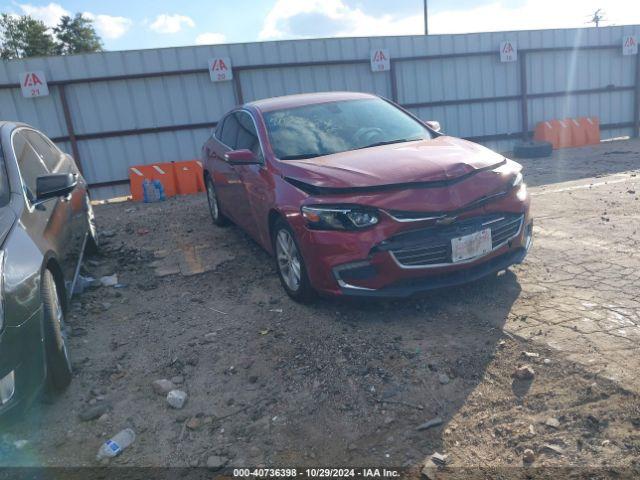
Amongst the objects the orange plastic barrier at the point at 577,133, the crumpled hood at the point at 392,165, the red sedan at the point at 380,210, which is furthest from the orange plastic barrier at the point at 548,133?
the crumpled hood at the point at 392,165

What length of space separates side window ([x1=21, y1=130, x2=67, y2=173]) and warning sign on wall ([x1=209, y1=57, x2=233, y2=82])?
5.99 meters

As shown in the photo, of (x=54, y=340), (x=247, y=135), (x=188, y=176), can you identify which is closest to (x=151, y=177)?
(x=188, y=176)

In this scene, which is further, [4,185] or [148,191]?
[148,191]

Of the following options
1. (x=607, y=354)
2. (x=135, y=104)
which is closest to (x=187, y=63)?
(x=135, y=104)

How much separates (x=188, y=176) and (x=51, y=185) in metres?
7.14

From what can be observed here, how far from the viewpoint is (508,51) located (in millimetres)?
13492

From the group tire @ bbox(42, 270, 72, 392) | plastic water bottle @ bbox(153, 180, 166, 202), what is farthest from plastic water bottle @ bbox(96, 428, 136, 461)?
plastic water bottle @ bbox(153, 180, 166, 202)

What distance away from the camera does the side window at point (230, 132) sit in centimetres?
584

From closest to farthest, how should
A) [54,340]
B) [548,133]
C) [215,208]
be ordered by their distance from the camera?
[54,340], [215,208], [548,133]

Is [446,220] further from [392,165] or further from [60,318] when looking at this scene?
[60,318]

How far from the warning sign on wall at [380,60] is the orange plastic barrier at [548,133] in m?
4.45

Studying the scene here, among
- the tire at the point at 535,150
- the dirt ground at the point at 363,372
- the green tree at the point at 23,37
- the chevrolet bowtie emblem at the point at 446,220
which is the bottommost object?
the tire at the point at 535,150

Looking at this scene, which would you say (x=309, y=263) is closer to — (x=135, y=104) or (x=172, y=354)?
(x=172, y=354)

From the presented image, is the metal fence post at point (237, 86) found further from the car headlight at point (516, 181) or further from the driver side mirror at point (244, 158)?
the car headlight at point (516, 181)
